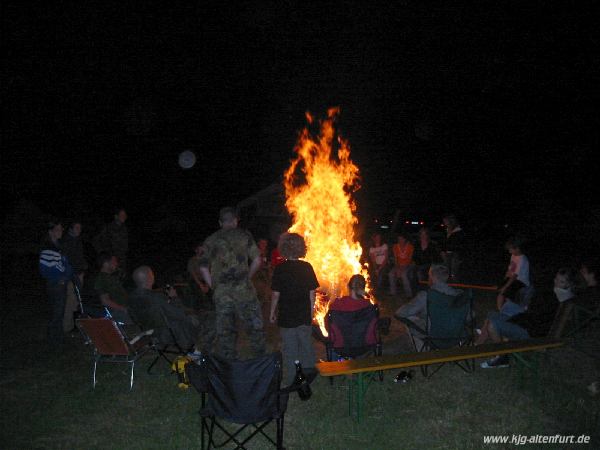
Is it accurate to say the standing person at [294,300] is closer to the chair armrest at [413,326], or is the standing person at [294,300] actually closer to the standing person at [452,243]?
the chair armrest at [413,326]

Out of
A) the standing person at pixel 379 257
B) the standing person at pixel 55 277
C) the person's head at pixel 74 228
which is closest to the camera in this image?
the standing person at pixel 55 277

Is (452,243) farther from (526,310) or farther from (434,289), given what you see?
(434,289)

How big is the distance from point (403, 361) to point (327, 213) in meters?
5.59

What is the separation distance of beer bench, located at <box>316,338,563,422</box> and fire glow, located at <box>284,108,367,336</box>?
12.5 feet

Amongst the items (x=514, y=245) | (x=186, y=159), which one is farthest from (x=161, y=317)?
(x=186, y=159)

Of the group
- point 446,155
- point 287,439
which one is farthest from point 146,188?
point 287,439

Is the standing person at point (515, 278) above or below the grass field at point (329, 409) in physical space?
above

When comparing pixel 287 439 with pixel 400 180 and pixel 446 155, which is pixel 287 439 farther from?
pixel 400 180

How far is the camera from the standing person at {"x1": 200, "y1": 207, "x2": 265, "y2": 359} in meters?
6.45

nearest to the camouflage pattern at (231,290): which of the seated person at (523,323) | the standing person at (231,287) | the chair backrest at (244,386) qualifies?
the standing person at (231,287)

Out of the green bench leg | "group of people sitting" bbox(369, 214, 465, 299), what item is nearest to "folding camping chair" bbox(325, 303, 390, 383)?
the green bench leg

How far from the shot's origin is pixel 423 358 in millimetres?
5594

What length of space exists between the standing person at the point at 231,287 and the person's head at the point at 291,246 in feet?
1.98

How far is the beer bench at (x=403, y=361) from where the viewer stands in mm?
5238
